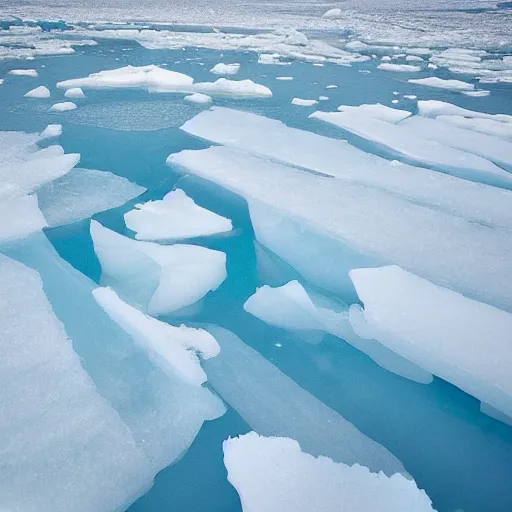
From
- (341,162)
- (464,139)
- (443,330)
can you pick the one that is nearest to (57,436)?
(443,330)

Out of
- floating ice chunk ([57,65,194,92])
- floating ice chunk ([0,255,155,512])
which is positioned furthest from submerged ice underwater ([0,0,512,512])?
floating ice chunk ([57,65,194,92])

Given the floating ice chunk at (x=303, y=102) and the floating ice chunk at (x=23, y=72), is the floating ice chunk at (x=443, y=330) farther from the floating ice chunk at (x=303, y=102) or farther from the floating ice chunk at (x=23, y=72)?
the floating ice chunk at (x=23, y=72)

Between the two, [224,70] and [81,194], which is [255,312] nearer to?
[81,194]

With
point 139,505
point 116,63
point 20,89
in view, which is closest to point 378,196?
point 139,505

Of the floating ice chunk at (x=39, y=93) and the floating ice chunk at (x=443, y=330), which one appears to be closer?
the floating ice chunk at (x=443, y=330)

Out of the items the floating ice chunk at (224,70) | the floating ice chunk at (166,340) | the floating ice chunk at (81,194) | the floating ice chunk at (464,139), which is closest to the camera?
the floating ice chunk at (166,340)

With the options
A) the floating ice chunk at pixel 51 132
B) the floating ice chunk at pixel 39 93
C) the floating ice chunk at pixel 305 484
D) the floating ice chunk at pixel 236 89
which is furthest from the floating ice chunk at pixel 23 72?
the floating ice chunk at pixel 305 484

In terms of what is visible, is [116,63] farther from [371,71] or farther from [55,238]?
[55,238]
